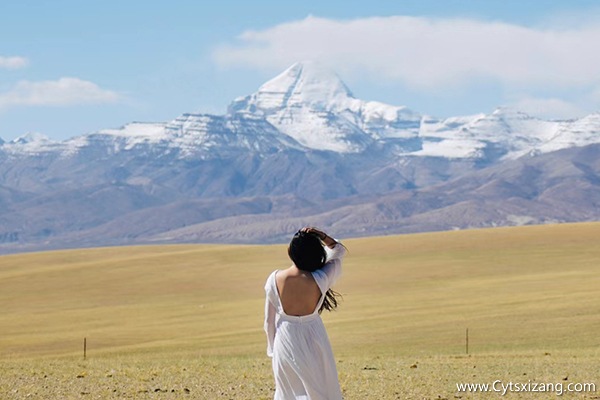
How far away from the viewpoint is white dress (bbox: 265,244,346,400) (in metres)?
11.2

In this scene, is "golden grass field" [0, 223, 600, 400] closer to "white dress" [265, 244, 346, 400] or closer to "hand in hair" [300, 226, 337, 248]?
"white dress" [265, 244, 346, 400]

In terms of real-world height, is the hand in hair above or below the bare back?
above

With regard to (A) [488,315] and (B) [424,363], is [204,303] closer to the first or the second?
(A) [488,315]

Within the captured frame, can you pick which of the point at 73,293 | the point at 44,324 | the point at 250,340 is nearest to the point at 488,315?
the point at 250,340

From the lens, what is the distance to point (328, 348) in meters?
11.3

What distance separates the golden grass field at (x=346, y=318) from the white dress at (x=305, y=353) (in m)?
6.38

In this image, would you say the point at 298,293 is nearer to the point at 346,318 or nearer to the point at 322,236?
the point at 322,236

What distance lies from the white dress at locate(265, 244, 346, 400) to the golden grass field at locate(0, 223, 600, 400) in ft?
20.9

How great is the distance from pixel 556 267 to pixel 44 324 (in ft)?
A: 126

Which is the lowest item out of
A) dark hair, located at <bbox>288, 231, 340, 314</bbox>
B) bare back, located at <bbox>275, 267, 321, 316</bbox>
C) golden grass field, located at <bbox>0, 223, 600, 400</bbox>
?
golden grass field, located at <bbox>0, 223, 600, 400</bbox>

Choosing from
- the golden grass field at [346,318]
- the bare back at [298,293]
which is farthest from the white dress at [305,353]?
the golden grass field at [346,318]

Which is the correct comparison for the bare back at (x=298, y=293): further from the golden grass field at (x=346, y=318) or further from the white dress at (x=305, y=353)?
the golden grass field at (x=346, y=318)

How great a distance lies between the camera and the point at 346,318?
48.2 metres

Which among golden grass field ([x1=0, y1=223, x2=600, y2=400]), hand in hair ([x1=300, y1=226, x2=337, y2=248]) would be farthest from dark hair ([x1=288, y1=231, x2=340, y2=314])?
golden grass field ([x1=0, y1=223, x2=600, y2=400])
